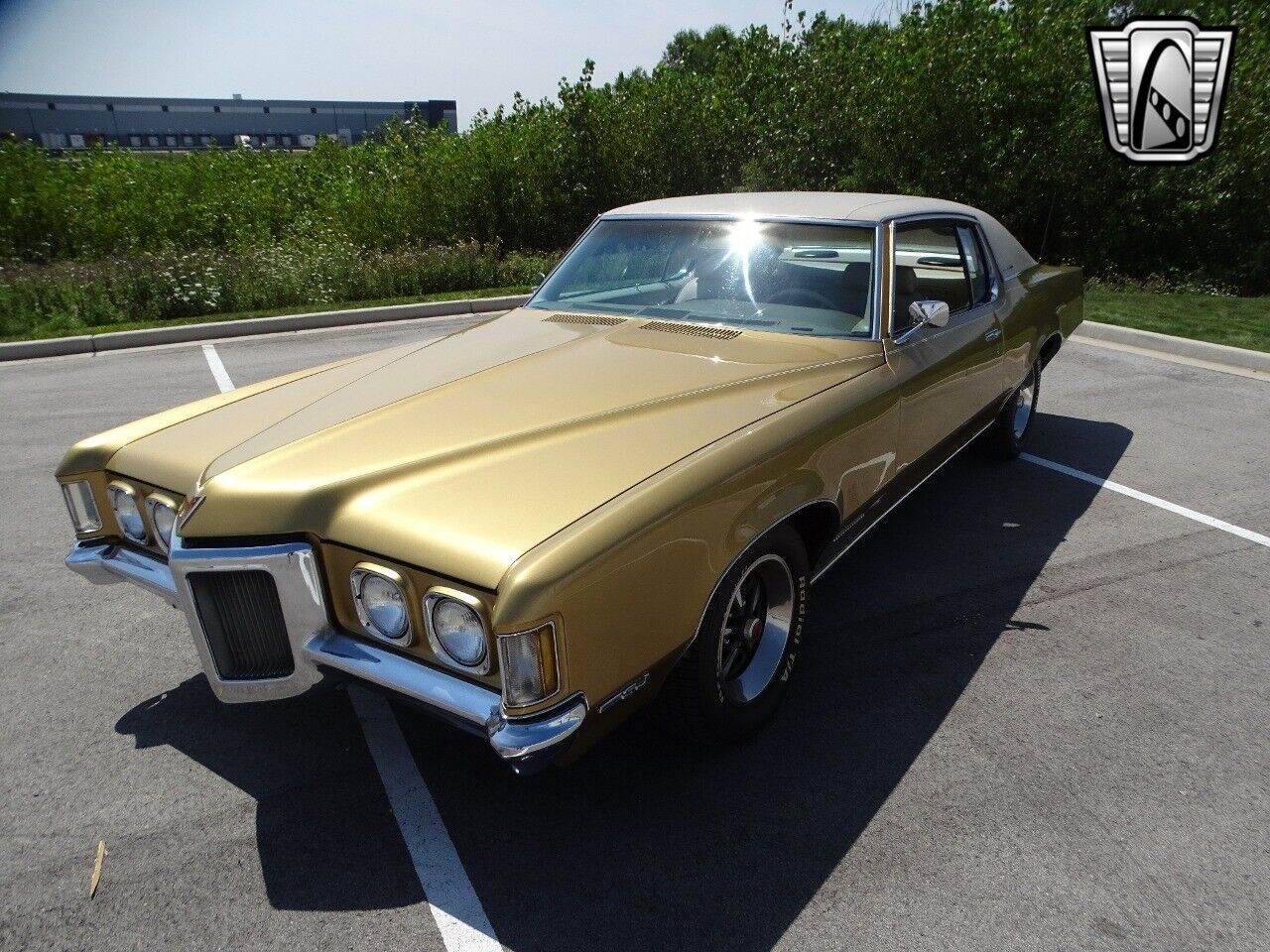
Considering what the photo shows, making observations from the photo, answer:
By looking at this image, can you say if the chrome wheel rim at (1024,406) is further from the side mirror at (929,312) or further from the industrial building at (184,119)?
the industrial building at (184,119)

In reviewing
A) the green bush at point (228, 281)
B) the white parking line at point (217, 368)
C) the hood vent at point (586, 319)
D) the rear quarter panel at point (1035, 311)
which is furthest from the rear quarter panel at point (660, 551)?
the green bush at point (228, 281)

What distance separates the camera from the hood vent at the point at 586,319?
3707mm

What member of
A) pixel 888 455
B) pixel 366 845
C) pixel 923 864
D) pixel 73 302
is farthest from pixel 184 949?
pixel 73 302

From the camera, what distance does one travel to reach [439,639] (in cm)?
208

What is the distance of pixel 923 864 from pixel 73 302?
12.4 meters

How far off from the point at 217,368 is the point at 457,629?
767cm

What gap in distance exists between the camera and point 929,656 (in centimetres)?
336

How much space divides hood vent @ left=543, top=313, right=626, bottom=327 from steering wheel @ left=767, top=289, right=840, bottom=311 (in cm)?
66

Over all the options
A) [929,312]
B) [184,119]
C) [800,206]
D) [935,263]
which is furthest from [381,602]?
[184,119]

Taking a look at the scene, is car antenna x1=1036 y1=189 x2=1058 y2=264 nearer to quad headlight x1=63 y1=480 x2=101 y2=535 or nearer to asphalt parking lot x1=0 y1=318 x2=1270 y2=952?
asphalt parking lot x1=0 y1=318 x2=1270 y2=952

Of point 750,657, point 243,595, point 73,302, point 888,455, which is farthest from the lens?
point 73,302

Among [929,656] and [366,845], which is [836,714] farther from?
[366,845]

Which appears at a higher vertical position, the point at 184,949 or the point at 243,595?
the point at 243,595

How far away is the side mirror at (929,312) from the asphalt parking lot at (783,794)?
3.96 ft
